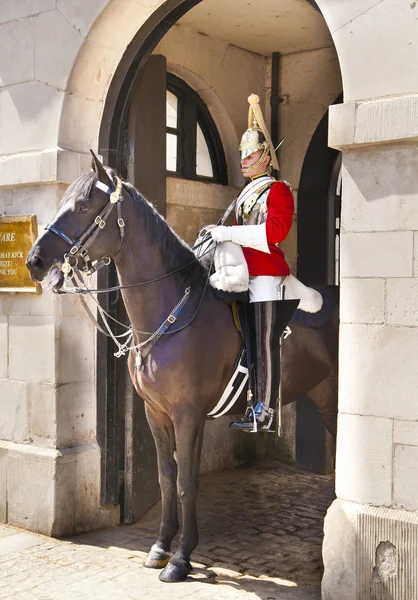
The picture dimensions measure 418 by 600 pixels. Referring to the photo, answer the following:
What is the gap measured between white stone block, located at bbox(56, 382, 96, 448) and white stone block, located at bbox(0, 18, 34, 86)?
214 cm

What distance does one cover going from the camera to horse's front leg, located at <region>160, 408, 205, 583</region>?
4.34 meters

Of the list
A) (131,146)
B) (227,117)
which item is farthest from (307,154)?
(131,146)

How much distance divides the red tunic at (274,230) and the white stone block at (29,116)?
1.66 m

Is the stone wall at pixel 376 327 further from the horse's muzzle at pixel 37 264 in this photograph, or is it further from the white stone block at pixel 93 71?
the white stone block at pixel 93 71

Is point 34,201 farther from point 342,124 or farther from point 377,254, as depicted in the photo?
point 377,254

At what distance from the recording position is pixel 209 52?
668cm

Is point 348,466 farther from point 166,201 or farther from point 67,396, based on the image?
point 166,201

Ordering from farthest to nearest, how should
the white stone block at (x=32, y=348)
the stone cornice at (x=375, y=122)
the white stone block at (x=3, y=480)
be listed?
1. the white stone block at (x=3, y=480)
2. the white stone block at (x=32, y=348)
3. the stone cornice at (x=375, y=122)

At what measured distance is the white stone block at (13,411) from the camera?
17.9 ft

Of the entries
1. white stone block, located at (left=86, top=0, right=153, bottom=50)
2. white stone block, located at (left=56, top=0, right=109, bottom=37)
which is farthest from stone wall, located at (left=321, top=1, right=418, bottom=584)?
white stone block, located at (left=56, top=0, right=109, bottom=37)

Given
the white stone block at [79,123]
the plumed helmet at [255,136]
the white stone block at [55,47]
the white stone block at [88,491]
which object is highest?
the white stone block at [55,47]

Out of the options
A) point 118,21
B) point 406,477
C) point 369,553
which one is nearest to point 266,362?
point 406,477

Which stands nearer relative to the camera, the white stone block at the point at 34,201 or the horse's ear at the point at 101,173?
the horse's ear at the point at 101,173

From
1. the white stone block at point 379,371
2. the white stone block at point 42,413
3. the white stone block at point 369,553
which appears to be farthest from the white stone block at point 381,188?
the white stone block at point 42,413
